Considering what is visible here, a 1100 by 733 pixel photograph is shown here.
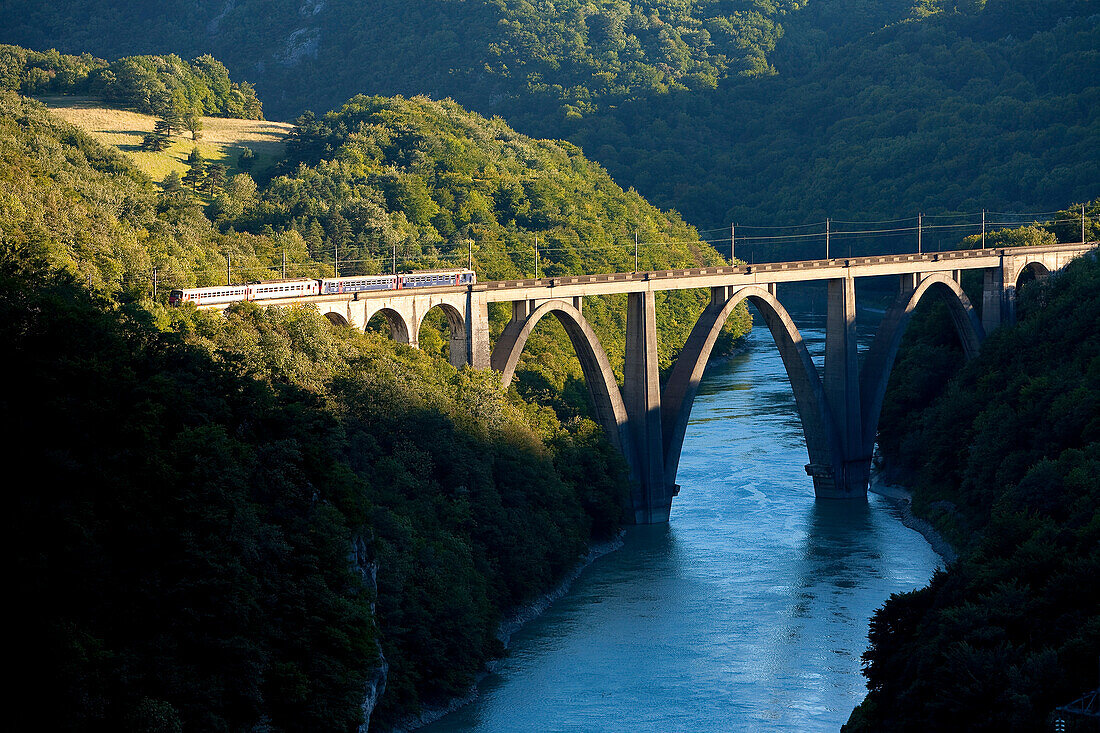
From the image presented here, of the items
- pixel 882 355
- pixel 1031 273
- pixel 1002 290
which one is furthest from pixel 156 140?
pixel 1031 273

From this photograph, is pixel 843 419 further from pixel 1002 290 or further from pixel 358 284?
pixel 358 284

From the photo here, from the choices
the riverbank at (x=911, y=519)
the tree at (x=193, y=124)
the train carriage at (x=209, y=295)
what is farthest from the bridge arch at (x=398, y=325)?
the tree at (x=193, y=124)

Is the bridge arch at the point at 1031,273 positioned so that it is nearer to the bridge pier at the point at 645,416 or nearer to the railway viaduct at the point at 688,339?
the railway viaduct at the point at 688,339

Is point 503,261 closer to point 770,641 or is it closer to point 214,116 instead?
point 214,116

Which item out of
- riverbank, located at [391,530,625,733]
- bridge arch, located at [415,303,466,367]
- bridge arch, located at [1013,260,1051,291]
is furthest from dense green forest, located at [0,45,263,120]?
riverbank, located at [391,530,625,733]

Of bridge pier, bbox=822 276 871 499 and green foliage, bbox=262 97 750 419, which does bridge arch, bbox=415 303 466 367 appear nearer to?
green foliage, bbox=262 97 750 419
